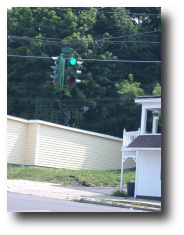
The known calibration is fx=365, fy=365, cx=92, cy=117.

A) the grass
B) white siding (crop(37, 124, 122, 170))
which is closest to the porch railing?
the grass

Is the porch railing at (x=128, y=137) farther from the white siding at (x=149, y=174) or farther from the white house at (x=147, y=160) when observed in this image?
the white siding at (x=149, y=174)

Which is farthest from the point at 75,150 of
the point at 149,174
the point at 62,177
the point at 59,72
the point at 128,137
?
the point at 59,72

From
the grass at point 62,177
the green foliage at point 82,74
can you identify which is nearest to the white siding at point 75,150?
the grass at point 62,177

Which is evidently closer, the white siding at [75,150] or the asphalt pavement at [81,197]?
the asphalt pavement at [81,197]

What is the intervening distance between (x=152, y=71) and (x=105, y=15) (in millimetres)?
7912

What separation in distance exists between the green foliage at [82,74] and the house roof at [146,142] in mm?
16472

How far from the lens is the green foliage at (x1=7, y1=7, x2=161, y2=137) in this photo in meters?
34.9

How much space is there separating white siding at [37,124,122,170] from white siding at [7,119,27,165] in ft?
3.91

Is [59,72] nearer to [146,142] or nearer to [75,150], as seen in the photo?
[146,142]

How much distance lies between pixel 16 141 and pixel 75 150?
5.03m

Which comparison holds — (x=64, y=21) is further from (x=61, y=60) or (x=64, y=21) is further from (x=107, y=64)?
(x=61, y=60)

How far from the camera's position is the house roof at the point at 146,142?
17.2m

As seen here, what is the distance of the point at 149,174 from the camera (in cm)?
1748

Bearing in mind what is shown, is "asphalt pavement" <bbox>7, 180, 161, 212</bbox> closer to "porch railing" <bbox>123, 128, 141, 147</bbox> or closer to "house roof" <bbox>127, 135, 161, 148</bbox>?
"house roof" <bbox>127, 135, 161, 148</bbox>
